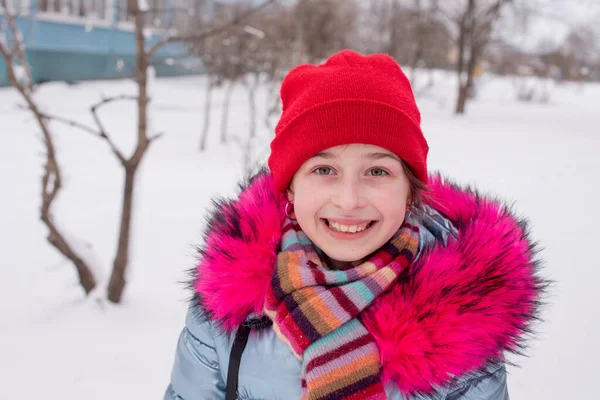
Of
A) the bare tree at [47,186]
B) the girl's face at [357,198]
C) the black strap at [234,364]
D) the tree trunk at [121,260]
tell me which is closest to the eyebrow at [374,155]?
the girl's face at [357,198]

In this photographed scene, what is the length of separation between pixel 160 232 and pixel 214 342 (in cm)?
339

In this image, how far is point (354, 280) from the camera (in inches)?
45.6

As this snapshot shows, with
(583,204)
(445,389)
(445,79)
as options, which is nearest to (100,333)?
(445,389)

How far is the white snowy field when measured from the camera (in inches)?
92.2

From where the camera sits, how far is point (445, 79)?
23.7 meters

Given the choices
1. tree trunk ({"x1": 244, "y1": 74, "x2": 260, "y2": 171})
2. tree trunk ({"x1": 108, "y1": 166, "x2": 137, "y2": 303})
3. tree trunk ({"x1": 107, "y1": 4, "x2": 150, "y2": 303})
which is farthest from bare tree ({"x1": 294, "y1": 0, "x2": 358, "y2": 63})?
tree trunk ({"x1": 108, "y1": 166, "x2": 137, "y2": 303})

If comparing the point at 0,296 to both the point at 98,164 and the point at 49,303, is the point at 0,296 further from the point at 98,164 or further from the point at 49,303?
the point at 98,164

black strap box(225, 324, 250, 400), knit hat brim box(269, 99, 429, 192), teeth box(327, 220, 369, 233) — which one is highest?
knit hat brim box(269, 99, 429, 192)

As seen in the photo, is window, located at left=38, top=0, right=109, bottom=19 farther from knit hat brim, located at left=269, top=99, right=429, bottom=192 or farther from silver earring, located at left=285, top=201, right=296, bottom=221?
knit hat brim, located at left=269, top=99, right=429, bottom=192

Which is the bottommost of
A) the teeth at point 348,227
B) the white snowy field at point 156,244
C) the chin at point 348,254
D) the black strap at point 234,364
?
the white snowy field at point 156,244

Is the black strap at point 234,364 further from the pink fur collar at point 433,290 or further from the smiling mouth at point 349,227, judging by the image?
the smiling mouth at point 349,227

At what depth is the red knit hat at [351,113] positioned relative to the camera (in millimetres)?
1149

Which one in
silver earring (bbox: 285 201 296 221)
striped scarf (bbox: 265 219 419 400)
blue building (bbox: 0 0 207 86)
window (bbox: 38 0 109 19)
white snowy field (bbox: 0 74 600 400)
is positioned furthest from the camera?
window (bbox: 38 0 109 19)

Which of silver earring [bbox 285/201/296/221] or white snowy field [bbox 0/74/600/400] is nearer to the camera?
silver earring [bbox 285/201/296/221]
